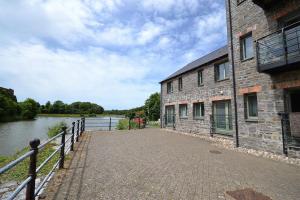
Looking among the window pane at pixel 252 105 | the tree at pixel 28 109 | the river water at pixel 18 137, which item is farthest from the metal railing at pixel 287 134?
the tree at pixel 28 109

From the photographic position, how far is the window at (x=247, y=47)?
935 centimetres

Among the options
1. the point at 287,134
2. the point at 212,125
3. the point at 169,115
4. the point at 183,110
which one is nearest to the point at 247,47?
the point at 287,134

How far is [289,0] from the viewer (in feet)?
24.8

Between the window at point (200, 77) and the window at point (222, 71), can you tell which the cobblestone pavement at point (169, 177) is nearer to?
the window at point (222, 71)

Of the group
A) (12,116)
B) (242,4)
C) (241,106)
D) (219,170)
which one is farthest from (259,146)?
(12,116)

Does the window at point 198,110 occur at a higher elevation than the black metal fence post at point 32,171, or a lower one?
higher

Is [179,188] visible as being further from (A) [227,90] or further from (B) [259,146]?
(A) [227,90]

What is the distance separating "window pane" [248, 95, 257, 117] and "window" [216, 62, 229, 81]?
3052 mm

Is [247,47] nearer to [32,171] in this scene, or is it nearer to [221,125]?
[221,125]

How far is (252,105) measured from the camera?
30.3 feet

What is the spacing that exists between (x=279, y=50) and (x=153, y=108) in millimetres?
33042

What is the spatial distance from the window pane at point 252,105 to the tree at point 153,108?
94.0ft

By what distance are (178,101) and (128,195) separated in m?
14.0

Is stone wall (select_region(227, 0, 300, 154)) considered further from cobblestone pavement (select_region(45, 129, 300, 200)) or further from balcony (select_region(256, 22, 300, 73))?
cobblestone pavement (select_region(45, 129, 300, 200))
